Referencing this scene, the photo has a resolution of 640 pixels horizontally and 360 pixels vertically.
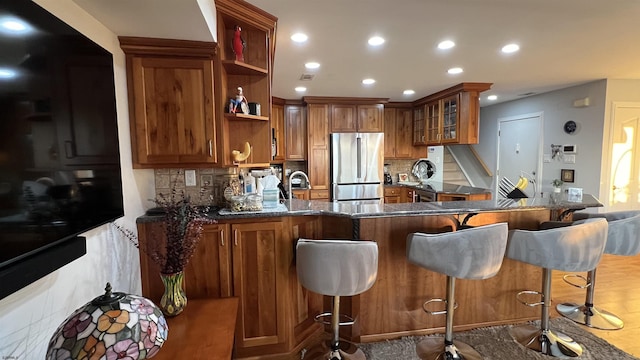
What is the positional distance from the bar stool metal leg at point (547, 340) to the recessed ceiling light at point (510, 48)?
1.91 metres

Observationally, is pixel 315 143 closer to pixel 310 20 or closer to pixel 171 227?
pixel 310 20

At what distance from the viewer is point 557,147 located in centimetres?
487

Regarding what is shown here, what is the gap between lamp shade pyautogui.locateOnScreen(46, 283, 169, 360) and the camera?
917 mm

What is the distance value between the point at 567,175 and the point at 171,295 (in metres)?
5.55

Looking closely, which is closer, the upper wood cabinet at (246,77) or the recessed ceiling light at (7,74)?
the recessed ceiling light at (7,74)

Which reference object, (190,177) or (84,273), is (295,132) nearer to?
(190,177)

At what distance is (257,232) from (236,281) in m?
0.36

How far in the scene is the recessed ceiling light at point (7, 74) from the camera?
33.0 inches

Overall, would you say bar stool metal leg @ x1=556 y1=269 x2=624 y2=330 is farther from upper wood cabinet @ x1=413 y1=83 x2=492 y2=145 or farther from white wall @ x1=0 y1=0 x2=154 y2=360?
white wall @ x1=0 y1=0 x2=154 y2=360

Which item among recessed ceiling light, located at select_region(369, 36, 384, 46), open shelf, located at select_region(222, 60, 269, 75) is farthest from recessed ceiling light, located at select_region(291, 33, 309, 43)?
recessed ceiling light, located at select_region(369, 36, 384, 46)

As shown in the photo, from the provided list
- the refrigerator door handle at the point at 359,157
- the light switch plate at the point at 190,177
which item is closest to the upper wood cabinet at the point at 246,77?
the light switch plate at the point at 190,177

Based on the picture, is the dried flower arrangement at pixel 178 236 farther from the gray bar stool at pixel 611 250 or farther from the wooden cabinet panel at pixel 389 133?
the wooden cabinet panel at pixel 389 133

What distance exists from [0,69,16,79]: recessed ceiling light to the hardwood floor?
3.62 meters

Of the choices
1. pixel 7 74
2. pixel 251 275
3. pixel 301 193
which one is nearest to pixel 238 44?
pixel 7 74
